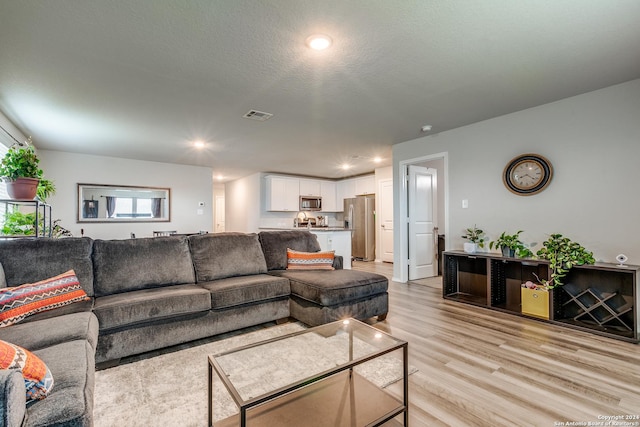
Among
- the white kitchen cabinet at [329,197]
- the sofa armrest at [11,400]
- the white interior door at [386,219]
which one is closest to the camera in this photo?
the sofa armrest at [11,400]

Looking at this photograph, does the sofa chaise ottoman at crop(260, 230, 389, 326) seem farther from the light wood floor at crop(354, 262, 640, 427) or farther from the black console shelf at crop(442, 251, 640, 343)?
the black console shelf at crop(442, 251, 640, 343)

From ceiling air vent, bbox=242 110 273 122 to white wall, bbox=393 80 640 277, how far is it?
267cm

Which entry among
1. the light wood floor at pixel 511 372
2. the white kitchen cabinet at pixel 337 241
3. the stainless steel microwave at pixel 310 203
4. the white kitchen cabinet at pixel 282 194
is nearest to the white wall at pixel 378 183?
the white kitchen cabinet at pixel 337 241

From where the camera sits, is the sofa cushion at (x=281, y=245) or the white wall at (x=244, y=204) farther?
the white wall at (x=244, y=204)

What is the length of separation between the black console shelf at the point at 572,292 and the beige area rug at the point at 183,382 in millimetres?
1999

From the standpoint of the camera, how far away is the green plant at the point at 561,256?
9.46 ft

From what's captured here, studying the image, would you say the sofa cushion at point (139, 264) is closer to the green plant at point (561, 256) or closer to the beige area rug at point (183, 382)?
the beige area rug at point (183, 382)

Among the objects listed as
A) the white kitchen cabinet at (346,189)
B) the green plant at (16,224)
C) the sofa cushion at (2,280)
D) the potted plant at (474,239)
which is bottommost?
the sofa cushion at (2,280)

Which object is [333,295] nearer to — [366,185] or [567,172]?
[567,172]

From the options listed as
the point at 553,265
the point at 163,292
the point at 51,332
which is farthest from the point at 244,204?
the point at 553,265

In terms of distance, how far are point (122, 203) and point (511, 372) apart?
6.89m

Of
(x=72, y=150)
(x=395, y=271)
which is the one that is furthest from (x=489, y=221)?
(x=72, y=150)

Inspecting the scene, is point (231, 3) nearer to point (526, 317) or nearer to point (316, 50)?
point (316, 50)

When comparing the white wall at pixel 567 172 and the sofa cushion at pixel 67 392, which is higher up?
the white wall at pixel 567 172
